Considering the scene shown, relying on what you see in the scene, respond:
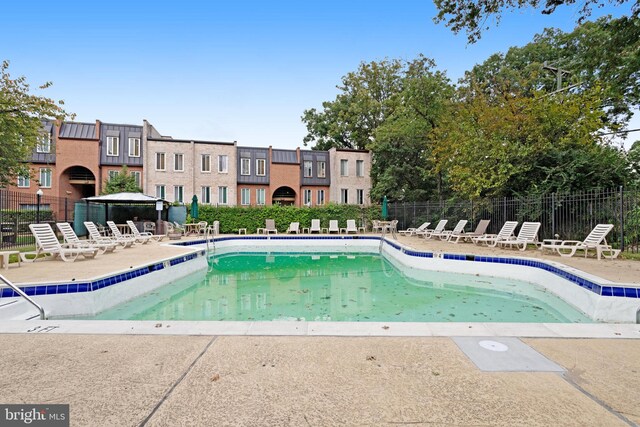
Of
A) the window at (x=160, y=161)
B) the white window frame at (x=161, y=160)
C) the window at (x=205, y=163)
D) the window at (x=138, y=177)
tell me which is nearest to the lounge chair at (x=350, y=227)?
the window at (x=205, y=163)

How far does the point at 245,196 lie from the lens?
2739 centimetres

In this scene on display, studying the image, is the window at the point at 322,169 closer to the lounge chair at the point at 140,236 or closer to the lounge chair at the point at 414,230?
the lounge chair at the point at 414,230

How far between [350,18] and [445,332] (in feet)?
40.8

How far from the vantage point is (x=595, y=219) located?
11430mm

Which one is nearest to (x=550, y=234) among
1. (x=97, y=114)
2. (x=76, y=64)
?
(x=76, y=64)

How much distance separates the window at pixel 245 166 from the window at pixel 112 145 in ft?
29.9

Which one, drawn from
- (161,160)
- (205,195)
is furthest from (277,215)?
(161,160)

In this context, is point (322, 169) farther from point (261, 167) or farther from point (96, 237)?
point (96, 237)

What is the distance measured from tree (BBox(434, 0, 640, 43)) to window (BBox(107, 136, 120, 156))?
2483 centimetres

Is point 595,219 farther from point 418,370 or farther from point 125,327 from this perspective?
point 125,327

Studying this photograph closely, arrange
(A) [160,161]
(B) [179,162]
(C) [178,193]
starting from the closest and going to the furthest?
(A) [160,161], (B) [179,162], (C) [178,193]

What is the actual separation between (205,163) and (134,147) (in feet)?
17.0

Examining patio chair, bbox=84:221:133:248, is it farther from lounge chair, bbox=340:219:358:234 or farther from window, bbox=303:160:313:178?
window, bbox=303:160:313:178

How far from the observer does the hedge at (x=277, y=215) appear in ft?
70.7
